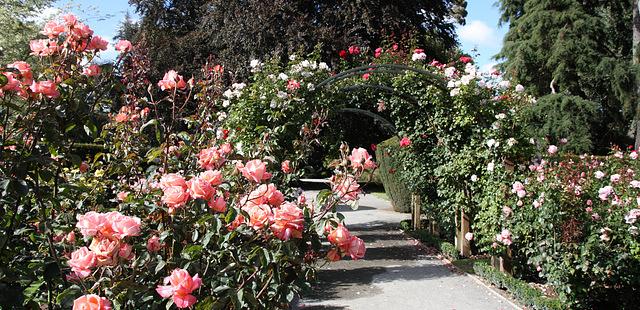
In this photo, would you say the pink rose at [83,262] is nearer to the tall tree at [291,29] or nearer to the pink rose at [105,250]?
the pink rose at [105,250]

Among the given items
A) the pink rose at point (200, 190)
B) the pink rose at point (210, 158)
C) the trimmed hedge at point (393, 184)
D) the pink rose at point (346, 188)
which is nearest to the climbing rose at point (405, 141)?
the trimmed hedge at point (393, 184)

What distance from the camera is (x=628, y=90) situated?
1659 cm

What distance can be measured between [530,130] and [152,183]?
182 inches

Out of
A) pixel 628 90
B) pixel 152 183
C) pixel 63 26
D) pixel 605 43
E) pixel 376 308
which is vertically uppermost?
pixel 605 43

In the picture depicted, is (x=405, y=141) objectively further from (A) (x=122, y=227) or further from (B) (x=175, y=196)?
(A) (x=122, y=227)

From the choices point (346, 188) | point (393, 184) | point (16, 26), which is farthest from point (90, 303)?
point (16, 26)

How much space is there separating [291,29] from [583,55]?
11.4 meters

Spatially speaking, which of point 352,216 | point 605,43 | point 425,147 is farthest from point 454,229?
point 605,43

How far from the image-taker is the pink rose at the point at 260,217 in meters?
1.46

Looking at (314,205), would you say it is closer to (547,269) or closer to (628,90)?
(547,269)

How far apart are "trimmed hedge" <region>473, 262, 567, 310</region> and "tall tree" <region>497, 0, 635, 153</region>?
1233 cm

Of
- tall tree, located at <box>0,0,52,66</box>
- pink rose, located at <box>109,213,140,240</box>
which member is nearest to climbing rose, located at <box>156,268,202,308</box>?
pink rose, located at <box>109,213,140,240</box>

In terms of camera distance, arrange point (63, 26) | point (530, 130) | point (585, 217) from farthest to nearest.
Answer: point (530, 130) → point (585, 217) → point (63, 26)

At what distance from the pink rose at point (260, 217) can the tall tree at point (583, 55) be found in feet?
54.4
